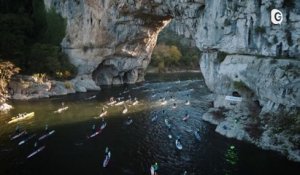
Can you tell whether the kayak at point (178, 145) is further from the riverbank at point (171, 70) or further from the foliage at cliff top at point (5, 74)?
the riverbank at point (171, 70)

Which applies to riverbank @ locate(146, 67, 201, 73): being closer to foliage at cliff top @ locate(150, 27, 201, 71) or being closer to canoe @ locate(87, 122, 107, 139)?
foliage at cliff top @ locate(150, 27, 201, 71)

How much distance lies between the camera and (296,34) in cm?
5194

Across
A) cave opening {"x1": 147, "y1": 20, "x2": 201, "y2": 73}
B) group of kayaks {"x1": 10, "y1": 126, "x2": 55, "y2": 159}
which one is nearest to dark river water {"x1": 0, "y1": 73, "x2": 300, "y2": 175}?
group of kayaks {"x1": 10, "y1": 126, "x2": 55, "y2": 159}

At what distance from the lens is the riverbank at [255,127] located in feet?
144

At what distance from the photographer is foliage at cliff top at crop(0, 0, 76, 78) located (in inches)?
3300

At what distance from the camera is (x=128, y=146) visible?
4866 centimetres

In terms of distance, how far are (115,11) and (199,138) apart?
48.6 m

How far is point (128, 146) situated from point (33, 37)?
58437 mm

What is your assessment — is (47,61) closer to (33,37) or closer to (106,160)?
(33,37)

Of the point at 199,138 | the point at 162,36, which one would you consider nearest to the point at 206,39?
the point at 199,138

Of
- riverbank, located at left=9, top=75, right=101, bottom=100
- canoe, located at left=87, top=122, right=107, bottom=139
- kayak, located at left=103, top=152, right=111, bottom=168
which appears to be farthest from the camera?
riverbank, located at left=9, top=75, right=101, bottom=100

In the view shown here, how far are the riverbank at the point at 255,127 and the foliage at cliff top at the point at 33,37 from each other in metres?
43.0

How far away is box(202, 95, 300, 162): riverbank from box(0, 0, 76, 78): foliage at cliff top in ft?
141

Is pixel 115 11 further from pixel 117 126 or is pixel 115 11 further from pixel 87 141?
pixel 87 141
